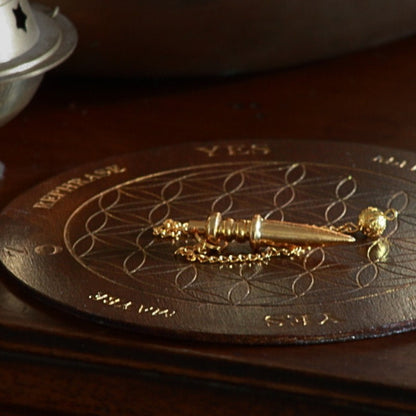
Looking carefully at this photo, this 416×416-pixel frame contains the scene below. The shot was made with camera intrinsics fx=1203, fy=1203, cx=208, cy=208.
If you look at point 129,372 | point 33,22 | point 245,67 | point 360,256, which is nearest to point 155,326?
point 129,372

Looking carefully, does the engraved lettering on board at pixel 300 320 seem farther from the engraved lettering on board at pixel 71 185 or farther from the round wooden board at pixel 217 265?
the engraved lettering on board at pixel 71 185

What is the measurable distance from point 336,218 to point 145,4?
0.86ft

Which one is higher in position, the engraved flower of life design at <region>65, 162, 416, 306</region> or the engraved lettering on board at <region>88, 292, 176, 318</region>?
the engraved lettering on board at <region>88, 292, 176, 318</region>

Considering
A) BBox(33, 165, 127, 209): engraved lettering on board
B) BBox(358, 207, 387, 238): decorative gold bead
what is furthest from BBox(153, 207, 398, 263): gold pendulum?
BBox(33, 165, 127, 209): engraved lettering on board

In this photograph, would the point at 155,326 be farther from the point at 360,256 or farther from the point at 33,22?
the point at 33,22

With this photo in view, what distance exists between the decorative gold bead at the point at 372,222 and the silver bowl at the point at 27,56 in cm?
22

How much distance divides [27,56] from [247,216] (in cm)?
17

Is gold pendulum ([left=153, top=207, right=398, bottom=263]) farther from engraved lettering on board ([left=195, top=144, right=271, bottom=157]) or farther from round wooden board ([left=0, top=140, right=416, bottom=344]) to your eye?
engraved lettering on board ([left=195, top=144, right=271, bottom=157])

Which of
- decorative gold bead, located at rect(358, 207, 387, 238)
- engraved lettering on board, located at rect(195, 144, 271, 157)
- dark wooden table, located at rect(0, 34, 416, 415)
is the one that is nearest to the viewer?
dark wooden table, located at rect(0, 34, 416, 415)

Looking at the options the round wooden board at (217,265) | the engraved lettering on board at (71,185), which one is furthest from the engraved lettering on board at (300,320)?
the engraved lettering on board at (71,185)

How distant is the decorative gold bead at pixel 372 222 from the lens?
0.70 m

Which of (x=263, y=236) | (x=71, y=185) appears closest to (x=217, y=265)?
(x=263, y=236)

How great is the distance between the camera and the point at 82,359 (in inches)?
24.7

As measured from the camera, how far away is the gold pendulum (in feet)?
2.24
